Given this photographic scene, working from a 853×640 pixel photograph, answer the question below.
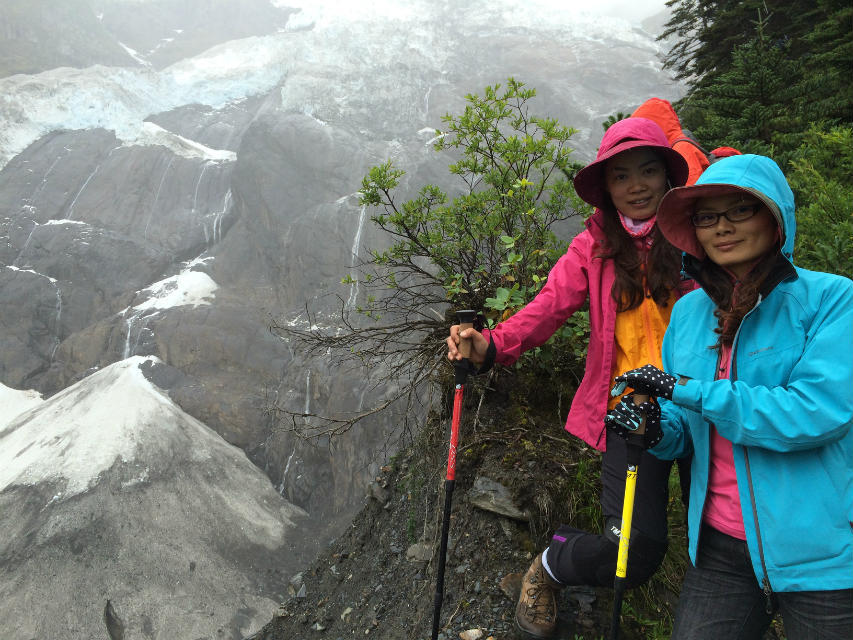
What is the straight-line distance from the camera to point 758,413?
54.1 inches

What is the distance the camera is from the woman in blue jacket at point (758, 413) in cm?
134

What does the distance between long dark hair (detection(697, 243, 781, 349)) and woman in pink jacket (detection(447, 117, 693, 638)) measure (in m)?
0.34

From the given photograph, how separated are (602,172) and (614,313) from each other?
24.8 inches

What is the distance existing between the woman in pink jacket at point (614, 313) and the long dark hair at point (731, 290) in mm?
338

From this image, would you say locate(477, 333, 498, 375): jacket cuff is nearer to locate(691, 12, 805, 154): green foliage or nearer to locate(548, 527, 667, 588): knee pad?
locate(548, 527, 667, 588): knee pad

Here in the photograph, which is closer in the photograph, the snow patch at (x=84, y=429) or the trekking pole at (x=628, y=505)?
the trekking pole at (x=628, y=505)

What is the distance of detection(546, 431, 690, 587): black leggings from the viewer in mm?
1932

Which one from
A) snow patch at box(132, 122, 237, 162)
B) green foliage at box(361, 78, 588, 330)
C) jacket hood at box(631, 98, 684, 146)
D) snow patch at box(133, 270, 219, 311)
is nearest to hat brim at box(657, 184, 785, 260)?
jacket hood at box(631, 98, 684, 146)

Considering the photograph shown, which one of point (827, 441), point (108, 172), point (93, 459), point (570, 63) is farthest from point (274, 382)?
point (570, 63)

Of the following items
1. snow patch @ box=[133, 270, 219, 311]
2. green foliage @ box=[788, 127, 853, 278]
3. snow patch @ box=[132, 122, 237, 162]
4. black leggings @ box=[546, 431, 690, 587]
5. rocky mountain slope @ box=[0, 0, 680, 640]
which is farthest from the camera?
snow patch @ box=[132, 122, 237, 162]

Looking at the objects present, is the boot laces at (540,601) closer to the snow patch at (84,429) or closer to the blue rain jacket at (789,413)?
the blue rain jacket at (789,413)

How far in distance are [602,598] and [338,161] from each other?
35.9 m

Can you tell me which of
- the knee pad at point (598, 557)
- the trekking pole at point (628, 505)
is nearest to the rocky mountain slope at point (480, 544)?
the knee pad at point (598, 557)

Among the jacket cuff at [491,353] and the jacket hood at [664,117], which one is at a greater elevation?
the jacket hood at [664,117]
